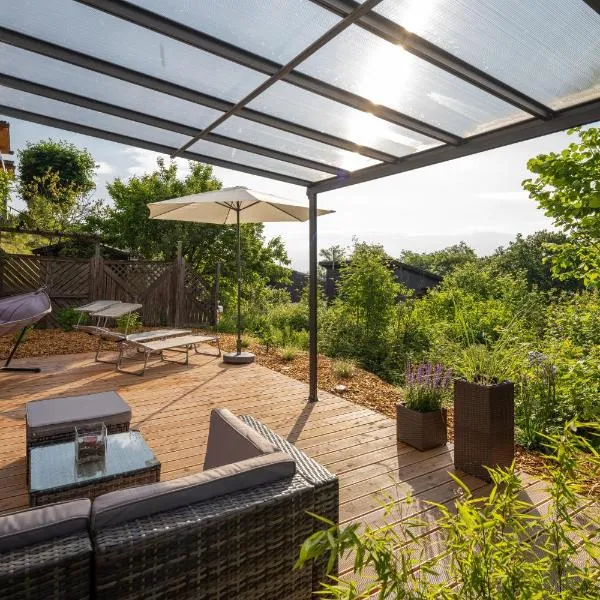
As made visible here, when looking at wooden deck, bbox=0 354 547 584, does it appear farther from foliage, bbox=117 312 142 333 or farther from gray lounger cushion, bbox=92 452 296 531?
foliage, bbox=117 312 142 333

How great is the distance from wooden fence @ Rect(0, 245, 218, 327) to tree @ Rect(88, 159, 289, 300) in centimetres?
284

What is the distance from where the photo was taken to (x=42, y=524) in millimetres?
1249

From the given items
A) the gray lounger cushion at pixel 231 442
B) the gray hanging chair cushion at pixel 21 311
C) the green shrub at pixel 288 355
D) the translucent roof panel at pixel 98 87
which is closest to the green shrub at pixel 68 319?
the gray hanging chair cushion at pixel 21 311

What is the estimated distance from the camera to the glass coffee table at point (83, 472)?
87.4 inches

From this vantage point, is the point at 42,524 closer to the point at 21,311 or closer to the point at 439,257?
the point at 21,311

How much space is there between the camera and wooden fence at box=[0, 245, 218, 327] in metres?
9.36

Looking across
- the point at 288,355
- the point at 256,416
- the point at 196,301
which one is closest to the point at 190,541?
the point at 256,416

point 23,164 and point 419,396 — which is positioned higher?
point 23,164

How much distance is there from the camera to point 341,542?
32.1 inches

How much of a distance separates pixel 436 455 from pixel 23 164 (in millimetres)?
37413

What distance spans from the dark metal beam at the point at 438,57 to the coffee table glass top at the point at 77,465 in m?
2.60

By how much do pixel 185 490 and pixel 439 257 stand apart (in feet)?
154

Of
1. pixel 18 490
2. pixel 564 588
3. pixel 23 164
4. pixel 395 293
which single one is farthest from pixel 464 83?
pixel 23 164

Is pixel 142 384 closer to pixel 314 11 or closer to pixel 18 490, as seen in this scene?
pixel 18 490
